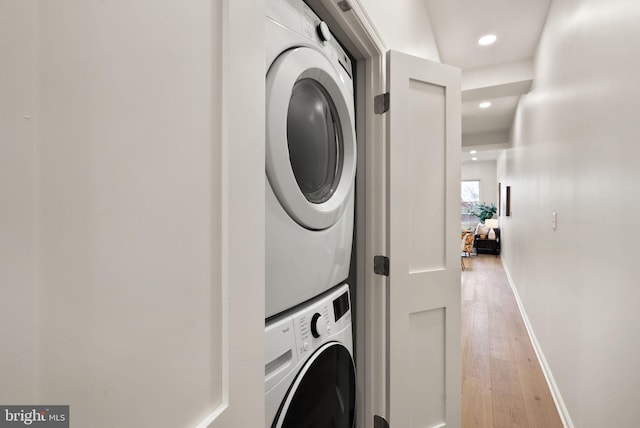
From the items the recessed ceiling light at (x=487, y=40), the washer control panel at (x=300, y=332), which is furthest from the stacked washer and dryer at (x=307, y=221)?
the recessed ceiling light at (x=487, y=40)

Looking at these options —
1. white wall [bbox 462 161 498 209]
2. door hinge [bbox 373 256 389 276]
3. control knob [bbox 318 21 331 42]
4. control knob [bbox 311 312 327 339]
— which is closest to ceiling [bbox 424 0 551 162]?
control knob [bbox 318 21 331 42]

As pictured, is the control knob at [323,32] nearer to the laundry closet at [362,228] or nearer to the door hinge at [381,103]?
the laundry closet at [362,228]

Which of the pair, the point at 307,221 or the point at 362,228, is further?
the point at 362,228

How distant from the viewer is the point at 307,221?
2.76 ft

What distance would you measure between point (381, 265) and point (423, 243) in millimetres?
252

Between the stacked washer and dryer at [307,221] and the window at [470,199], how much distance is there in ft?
32.8

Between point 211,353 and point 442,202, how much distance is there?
1359 millimetres

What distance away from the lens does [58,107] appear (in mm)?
248

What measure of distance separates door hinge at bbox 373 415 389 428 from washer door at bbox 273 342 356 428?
0.23m

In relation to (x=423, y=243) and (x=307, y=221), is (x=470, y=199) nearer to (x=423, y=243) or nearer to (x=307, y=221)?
(x=423, y=243)

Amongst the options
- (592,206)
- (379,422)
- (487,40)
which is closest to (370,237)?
(379,422)

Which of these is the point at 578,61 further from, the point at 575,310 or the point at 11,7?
the point at 11,7

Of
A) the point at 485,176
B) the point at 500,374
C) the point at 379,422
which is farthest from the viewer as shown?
the point at 485,176

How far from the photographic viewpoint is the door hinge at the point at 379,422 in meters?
1.36
